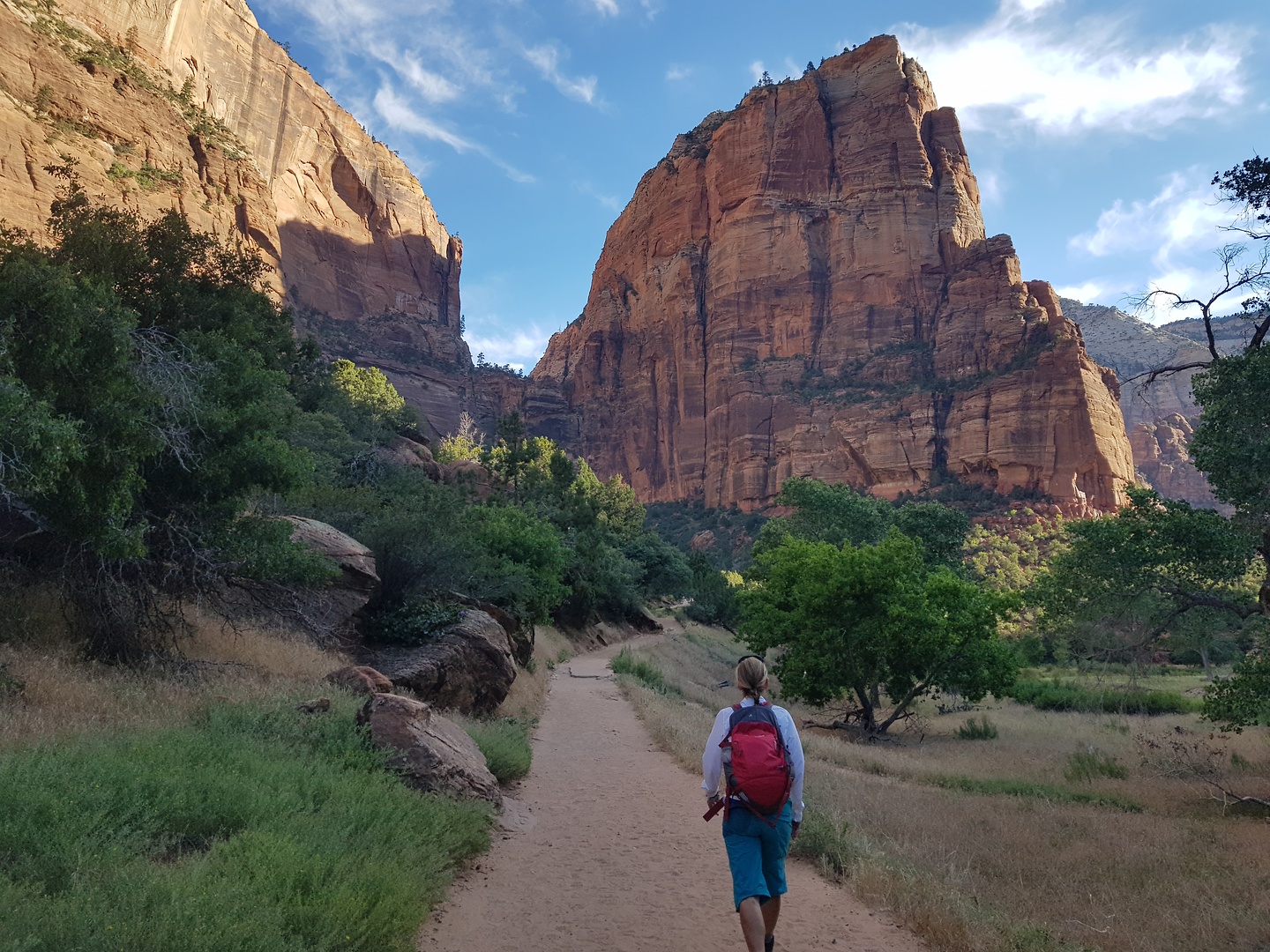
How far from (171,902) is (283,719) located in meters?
4.02

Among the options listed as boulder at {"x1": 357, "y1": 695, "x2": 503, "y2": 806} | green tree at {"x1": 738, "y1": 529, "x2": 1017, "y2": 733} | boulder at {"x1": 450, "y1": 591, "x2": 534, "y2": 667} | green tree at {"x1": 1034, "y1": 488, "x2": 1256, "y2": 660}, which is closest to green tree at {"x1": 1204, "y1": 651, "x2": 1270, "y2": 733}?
green tree at {"x1": 1034, "y1": 488, "x2": 1256, "y2": 660}

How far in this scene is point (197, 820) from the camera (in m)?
4.81

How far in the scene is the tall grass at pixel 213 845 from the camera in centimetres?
334

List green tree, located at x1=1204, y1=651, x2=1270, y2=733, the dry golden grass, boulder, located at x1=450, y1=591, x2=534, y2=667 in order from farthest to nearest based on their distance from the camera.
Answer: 1. boulder, located at x1=450, y1=591, x2=534, y2=667
2. green tree, located at x1=1204, y1=651, x2=1270, y2=733
3. the dry golden grass

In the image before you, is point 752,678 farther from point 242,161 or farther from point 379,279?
point 379,279

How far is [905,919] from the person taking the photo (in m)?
5.36

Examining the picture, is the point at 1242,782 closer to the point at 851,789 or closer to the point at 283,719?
the point at 851,789

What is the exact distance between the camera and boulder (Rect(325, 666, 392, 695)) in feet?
30.3

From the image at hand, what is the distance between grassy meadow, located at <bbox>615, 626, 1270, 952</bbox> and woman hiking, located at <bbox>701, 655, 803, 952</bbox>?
1786 mm

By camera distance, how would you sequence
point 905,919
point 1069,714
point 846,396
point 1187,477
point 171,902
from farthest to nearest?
point 1187,477
point 846,396
point 1069,714
point 905,919
point 171,902

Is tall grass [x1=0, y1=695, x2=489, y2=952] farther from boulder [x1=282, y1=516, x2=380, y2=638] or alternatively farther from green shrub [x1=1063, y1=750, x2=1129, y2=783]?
green shrub [x1=1063, y1=750, x2=1129, y2=783]

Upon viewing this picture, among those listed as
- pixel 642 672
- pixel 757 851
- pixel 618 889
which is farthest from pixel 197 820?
pixel 642 672

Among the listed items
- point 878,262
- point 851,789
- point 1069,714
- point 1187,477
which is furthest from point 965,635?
point 1187,477

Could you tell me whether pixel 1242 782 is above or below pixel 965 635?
below
